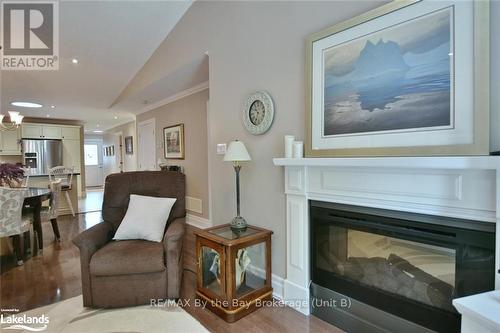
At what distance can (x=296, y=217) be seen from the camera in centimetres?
202

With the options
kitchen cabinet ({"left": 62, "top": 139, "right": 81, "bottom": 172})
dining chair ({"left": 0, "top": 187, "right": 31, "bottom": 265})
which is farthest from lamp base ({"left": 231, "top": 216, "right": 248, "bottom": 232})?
kitchen cabinet ({"left": 62, "top": 139, "right": 81, "bottom": 172})

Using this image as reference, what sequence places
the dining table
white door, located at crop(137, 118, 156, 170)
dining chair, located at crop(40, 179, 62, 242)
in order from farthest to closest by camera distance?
white door, located at crop(137, 118, 156, 170) < dining chair, located at crop(40, 179, 62, 242) < the dining table

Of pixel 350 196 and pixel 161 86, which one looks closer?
pixel 350 196

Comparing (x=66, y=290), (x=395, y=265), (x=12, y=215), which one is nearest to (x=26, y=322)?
(x=66, y=290)

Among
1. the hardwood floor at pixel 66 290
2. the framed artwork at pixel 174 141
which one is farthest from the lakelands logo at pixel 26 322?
the framed artwork at pixel 174 141

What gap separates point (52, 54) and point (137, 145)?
3.14 m

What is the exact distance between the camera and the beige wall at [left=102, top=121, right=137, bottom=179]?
7.35 m

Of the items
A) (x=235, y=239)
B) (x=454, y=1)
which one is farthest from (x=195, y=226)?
(x=454, y=1)

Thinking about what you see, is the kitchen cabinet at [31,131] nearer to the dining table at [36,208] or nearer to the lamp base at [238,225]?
the dining table at [36,208]

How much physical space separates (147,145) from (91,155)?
7.20 meters

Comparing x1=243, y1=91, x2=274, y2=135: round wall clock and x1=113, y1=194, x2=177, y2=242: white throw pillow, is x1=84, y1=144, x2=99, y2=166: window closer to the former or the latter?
x1=113, y1=194, x2=177, y2=242: white throw pillow

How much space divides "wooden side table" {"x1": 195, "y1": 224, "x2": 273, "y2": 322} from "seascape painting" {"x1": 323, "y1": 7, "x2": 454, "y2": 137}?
103 centimetres

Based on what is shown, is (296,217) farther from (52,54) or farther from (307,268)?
(52,54)

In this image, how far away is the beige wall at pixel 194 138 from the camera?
4.20 metres
